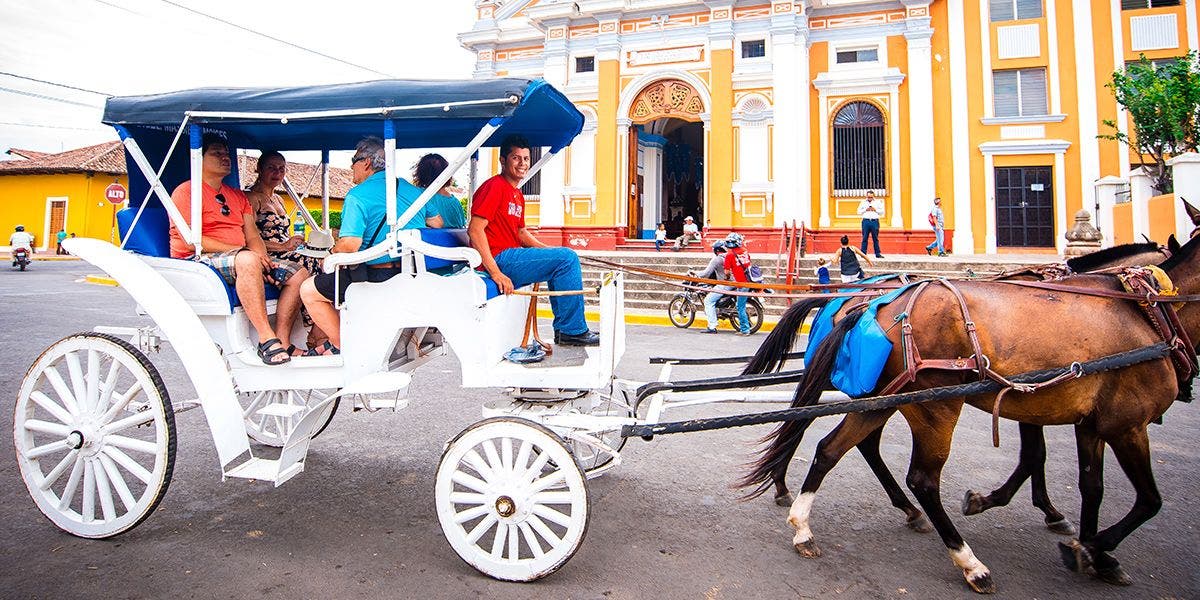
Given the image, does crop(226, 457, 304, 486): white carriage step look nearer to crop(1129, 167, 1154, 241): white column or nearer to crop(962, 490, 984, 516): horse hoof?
crop(962, 490, 984, 516): horse hoof

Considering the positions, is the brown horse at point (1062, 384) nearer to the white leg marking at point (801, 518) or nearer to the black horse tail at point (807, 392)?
the white leg marking at point (801, 518)

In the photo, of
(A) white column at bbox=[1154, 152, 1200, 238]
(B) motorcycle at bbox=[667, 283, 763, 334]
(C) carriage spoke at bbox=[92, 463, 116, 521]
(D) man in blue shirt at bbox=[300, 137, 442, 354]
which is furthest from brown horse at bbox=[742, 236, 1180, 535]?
(A) white column at bbox=[1154, 152, 1200, 238]

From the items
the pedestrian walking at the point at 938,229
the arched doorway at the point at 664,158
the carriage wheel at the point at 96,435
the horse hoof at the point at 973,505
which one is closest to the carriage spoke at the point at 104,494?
the carriage wheel at the point at 96,435

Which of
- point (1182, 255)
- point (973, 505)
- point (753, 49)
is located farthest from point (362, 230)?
point (753, 49)

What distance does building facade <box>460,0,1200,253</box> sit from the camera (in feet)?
51.3

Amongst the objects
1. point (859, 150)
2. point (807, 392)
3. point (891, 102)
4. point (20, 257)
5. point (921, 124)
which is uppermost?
point (891, 102)

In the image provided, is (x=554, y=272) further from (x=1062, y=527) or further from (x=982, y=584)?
(x=1062, y=527)

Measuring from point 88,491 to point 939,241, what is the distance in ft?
53.2

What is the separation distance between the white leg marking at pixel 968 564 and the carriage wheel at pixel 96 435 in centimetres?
344

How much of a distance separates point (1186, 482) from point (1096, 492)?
1607 millimetres

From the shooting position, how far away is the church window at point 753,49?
645 inches

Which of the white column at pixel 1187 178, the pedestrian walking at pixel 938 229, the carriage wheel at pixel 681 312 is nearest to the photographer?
the white column at pixel 1187 178

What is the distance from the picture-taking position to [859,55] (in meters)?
16.4

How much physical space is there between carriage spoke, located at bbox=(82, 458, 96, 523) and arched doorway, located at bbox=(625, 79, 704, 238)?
15.1m
